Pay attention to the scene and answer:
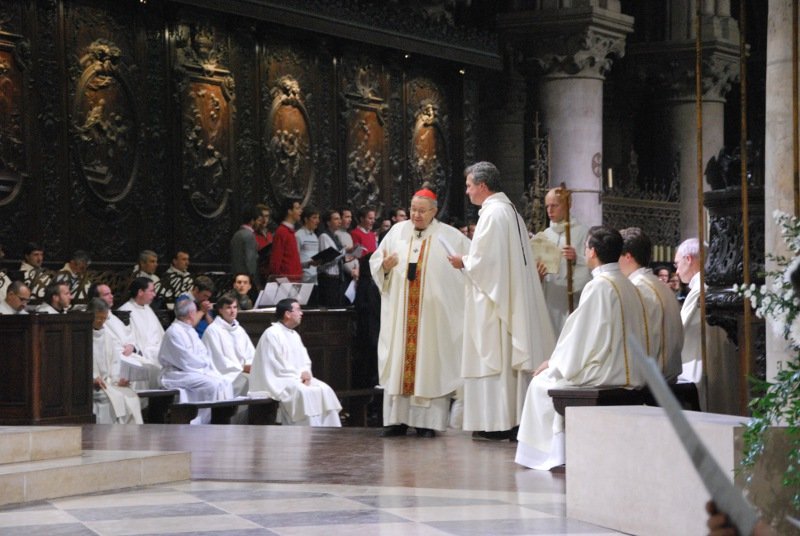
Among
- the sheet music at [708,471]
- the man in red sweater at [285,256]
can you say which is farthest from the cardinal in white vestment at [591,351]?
the man in red sweater at [285,256]

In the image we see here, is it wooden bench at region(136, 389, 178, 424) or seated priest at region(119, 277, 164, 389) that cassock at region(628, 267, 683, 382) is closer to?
wooden bench at region(136, 389, 178, 424)

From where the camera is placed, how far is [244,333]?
13844mm

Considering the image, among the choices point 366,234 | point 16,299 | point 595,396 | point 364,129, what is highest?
point 364,129

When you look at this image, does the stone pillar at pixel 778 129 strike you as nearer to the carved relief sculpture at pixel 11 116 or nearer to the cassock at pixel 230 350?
the cassock at pixel 230 350

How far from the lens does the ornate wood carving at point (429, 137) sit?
21094 mm

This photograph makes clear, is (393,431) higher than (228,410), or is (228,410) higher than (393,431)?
(393,431)

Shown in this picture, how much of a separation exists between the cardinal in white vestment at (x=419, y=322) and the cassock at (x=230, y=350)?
3845 mm

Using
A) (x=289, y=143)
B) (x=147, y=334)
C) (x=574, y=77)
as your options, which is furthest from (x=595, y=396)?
(x=574, y=77)

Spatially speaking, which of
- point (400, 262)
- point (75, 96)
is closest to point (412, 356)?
point (400, 262)

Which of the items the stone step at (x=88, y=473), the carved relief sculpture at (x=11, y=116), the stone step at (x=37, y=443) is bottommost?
the stone step at (x=88, y=473)

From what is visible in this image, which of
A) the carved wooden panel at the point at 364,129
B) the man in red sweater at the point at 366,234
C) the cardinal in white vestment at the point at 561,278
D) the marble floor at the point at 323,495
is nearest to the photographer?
the marble floor at the point at 323,495

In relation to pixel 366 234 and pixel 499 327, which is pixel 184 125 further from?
pixel 499 327

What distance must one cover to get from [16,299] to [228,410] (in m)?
2.16

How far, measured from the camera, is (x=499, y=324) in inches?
369
